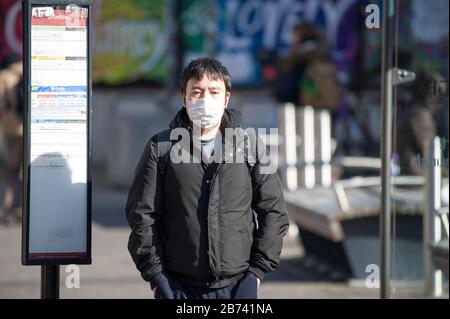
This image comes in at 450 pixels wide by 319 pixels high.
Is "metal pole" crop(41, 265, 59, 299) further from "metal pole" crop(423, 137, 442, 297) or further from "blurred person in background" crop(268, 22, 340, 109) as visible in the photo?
"blurred person in background" crop(268, 22, 340, 109)

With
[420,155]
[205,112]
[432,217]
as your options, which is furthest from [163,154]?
[420,155]

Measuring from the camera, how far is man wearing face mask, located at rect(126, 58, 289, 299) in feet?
15.4

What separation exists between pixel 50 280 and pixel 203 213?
3.82 ft

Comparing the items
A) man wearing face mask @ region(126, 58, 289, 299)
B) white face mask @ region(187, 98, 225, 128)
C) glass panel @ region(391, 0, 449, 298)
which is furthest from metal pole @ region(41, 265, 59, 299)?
glass panel @ region(391, 0, 449, 298)

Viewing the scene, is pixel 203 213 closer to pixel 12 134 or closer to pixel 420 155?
pixel 420 155

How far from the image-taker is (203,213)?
471 cm

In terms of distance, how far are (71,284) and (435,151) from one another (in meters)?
2.48

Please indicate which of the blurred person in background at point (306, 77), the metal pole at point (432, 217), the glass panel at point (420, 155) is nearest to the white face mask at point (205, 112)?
the glass panel at point (420, 155)

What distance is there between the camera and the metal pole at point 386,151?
620 cm

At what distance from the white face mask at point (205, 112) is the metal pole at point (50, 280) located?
122 centimetres

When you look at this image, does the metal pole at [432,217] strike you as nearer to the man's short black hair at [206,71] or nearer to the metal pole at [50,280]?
the man's short black hair at [206,71]

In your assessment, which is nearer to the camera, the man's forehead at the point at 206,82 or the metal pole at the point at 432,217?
the man's forehead at the point at 206,82

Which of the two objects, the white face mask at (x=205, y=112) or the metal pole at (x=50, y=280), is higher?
the white face mask at (x=205, y=112)

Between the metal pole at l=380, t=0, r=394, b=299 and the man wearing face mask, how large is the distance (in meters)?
1.49
